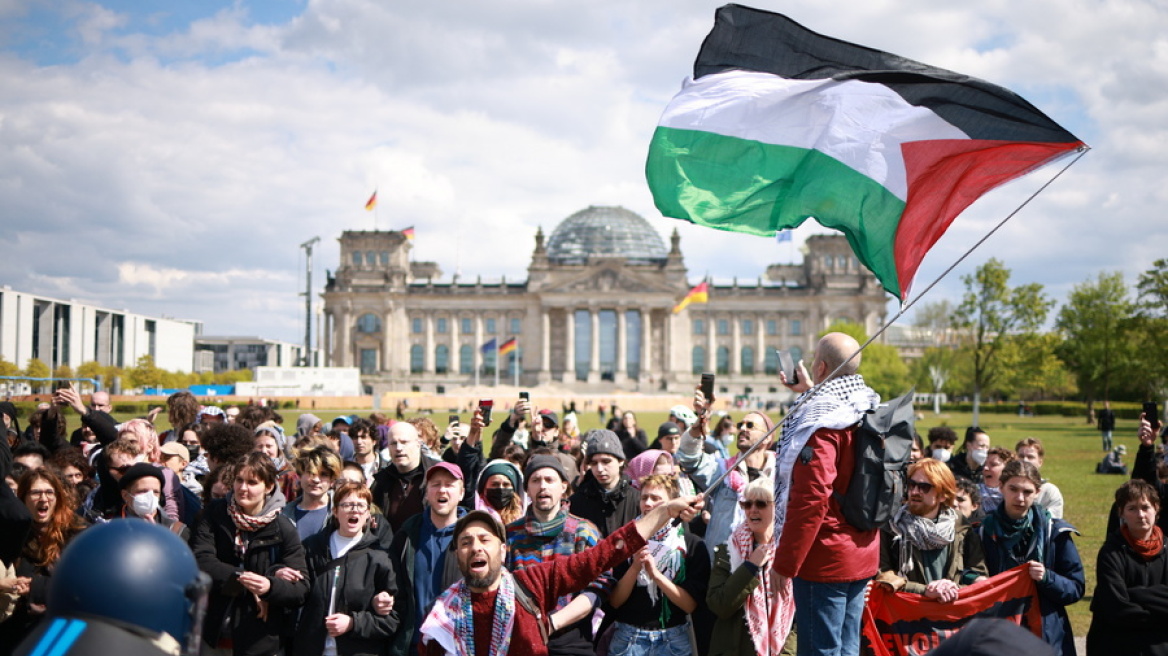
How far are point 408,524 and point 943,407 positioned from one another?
74.5m

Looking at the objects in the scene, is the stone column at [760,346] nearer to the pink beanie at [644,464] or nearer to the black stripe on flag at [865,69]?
the pink beanie at [644,464]

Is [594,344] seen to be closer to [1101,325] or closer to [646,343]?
[646,343]

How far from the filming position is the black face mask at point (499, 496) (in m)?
5.90

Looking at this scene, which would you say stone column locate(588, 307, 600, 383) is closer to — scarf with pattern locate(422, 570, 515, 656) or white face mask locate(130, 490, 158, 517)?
white face mask locate(130, 490, 158, 517)

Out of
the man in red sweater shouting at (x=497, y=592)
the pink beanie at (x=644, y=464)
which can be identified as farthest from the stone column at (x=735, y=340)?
the man in red sweater shouting at (x=497, y=592)

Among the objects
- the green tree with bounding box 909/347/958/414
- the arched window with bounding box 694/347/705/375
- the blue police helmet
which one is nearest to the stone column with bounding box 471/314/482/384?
the arched window with bounding box 694/347/705/375

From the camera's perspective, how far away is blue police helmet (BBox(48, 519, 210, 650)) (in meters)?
1.95

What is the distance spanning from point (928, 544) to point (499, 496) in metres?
2.76

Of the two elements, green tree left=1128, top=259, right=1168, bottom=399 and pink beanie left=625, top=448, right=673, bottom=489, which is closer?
pink beanie left=625, top=448, right=673, bottom=489

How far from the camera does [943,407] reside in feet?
244

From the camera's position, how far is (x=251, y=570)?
5734 millimetres

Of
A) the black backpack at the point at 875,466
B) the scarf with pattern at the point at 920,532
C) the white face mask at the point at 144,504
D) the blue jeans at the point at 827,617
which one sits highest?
the black backpack at the point at 875,466

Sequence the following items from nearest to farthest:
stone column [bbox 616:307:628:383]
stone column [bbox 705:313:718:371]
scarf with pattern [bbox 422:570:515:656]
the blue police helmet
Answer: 1. the blue police helmet
2. scarf with pattern [bbox 422:570:515:656]
3. stone column [bbox 616:307:628:383]
4. stone column [bbox 705:313:718:371]

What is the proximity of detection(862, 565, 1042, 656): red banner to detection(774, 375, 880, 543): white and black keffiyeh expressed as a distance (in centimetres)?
169
